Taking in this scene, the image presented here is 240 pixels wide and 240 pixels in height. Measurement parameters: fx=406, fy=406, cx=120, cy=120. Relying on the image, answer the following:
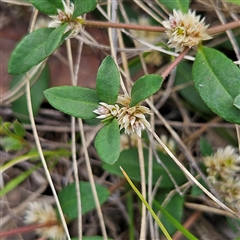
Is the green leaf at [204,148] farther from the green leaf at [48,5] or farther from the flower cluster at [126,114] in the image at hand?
the green leaf at [48,5]

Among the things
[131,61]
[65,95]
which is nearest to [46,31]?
[65,95]

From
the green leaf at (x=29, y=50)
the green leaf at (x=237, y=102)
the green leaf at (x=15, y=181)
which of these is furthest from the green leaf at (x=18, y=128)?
the green leaf at (x=237, y=102)

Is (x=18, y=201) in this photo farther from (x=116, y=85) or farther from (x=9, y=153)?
(x=116, y=85)

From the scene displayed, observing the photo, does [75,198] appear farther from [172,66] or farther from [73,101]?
[172,66]

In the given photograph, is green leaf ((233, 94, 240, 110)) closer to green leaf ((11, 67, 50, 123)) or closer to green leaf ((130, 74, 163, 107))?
green leaf ((130, 74, 163, 107))

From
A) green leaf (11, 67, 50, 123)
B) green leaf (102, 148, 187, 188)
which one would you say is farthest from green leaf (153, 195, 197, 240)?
green leaf (11, 67, 50, 123)

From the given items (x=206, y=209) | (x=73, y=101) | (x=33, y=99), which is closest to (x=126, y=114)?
(x=73, y=101)

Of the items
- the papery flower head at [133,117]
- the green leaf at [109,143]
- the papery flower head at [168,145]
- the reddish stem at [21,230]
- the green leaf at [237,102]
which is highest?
the green leaf at [237,102]
